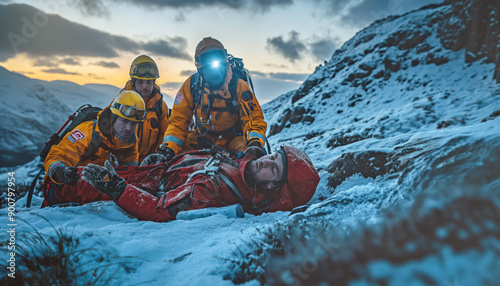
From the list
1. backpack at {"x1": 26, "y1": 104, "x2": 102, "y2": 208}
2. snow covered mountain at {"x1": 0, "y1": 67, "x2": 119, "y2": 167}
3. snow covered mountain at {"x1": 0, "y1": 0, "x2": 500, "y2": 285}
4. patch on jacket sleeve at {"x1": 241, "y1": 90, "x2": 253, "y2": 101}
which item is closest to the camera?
snow covered mountain at {"x1": 0, "y1": 0, "x2": 500, "y2": 285}

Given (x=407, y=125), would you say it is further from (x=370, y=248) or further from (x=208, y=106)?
(x=370, y=248)

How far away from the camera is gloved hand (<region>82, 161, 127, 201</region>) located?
9.59 feet

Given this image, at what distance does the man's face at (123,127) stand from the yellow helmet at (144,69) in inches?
82.8

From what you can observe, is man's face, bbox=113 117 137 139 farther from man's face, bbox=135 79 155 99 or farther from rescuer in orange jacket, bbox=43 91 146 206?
man's face, bbox=135 79 155 99

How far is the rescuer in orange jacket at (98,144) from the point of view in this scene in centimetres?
333

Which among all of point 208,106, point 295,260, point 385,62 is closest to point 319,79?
point 385,62

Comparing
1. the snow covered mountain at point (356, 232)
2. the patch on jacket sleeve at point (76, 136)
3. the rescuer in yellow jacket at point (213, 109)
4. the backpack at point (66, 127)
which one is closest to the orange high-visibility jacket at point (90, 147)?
the patch on jacket sleeve at point (76, 136)

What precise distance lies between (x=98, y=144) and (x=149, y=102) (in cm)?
199

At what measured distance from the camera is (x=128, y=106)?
4062 mm

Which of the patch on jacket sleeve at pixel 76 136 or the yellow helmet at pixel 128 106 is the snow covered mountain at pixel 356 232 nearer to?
the patch on jacket sleeve at pixel 76 136

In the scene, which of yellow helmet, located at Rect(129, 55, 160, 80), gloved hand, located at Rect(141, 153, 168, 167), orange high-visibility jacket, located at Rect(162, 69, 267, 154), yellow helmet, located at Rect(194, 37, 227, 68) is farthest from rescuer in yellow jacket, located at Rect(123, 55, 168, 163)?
yellow helmet, located at Rect(194, 37, 227, 68)

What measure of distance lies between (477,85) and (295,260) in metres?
16.8

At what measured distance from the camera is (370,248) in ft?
1.99

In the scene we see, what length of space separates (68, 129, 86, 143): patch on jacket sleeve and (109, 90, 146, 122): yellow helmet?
56 centimetres
